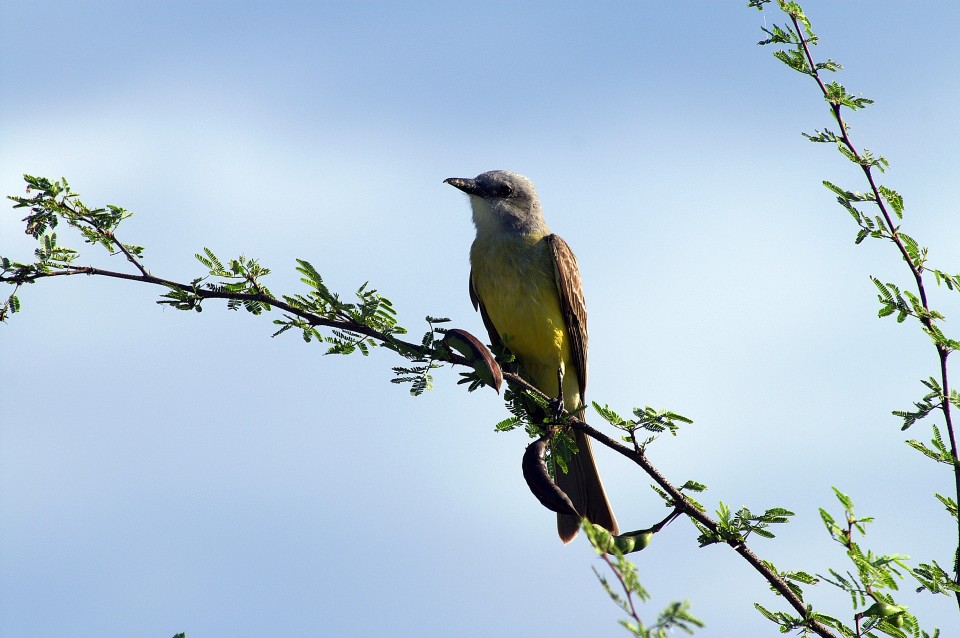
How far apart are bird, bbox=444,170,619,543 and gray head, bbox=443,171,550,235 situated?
0.04 feet

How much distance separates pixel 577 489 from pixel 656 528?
3272 millimetres

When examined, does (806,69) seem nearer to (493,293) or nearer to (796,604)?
(796,604)

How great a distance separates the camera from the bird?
7.41 meters

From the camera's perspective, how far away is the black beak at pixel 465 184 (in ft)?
26.5

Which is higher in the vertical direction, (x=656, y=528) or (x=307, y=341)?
(x=307, y=341)

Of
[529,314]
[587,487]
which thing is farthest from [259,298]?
[587,487]

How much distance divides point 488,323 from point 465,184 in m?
1.14

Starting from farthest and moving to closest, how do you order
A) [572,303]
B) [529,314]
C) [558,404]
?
1. [572,303]
2. [529,314]
3. [558,404]

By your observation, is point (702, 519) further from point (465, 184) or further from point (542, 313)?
point (465, 184)

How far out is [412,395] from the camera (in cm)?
478

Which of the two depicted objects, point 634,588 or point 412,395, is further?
point 412,395

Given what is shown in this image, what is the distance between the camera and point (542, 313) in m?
7.40

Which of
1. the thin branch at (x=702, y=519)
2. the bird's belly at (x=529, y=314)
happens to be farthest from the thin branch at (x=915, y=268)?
the bird's belly at (x=529, y=314)

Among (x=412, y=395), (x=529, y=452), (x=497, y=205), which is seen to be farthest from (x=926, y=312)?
(x=497, y=205)
